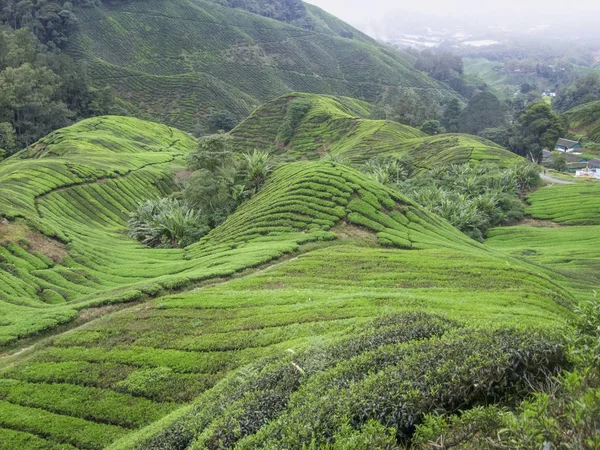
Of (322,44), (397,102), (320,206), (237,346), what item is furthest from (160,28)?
(237,346)

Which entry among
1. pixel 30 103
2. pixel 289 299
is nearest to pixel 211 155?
pixel 289 299

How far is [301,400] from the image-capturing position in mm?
6969

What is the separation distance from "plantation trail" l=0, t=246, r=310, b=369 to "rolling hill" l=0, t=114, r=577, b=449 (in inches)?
3.0

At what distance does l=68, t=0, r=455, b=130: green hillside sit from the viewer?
10769 cm

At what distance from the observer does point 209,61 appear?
5187 inches

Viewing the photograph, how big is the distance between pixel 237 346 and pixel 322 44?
174 meters

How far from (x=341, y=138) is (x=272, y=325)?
2566 inches

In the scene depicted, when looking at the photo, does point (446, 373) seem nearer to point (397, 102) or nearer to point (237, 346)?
point (237, 346)

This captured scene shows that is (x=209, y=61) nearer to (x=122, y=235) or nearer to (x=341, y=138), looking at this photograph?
(x=341, y=138)

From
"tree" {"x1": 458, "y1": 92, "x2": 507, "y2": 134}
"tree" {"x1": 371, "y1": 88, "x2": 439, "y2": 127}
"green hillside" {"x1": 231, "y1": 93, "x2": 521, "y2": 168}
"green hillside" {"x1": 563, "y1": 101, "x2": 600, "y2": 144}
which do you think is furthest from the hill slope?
"green hillside" {"x1": 563, "y1": 101, "x2": 600, "y2": 144}

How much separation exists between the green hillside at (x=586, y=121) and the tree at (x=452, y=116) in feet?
95.5

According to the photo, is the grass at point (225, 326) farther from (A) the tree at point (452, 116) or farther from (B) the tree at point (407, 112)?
(A) the tree at point (452, 116)

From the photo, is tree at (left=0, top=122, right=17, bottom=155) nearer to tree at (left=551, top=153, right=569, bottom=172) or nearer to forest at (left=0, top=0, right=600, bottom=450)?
forest at (left=0, top=0, right=600, bottom=450)

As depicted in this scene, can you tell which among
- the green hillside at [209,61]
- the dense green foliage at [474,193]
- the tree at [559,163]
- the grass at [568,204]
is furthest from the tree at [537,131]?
the green hillside at [209,61]
